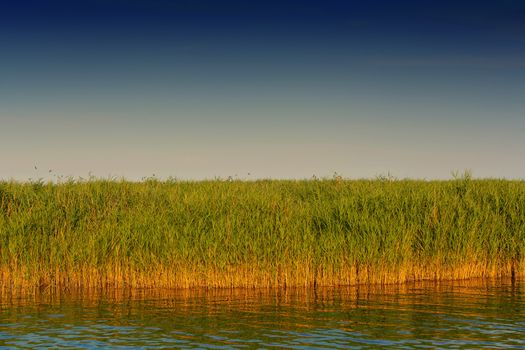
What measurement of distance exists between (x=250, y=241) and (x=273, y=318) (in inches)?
174

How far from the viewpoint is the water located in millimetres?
12055

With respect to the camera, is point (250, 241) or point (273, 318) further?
point (250, 241)

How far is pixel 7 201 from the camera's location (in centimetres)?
2030

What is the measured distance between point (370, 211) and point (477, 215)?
3.63 m

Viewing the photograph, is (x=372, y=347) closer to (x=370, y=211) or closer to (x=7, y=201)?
(x=370, y=211)

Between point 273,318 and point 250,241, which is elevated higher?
point 250,241

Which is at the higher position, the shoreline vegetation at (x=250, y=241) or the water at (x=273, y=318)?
the shoreline vegetation at (x=250, y=241)

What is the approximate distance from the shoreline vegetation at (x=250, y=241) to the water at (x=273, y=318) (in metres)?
0.84

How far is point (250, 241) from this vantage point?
18219 millimetres

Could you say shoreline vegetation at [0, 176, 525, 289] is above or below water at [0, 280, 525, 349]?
above

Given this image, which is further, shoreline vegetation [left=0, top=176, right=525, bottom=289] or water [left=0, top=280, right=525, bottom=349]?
shoreline vegetation [left=0, top=176, right=525, bottom=289]

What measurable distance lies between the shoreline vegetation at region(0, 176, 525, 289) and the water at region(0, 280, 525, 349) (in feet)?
2.76

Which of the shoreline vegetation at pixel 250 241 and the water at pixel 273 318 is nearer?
the water at pixel 273 318

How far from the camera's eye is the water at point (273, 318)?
12055mm
